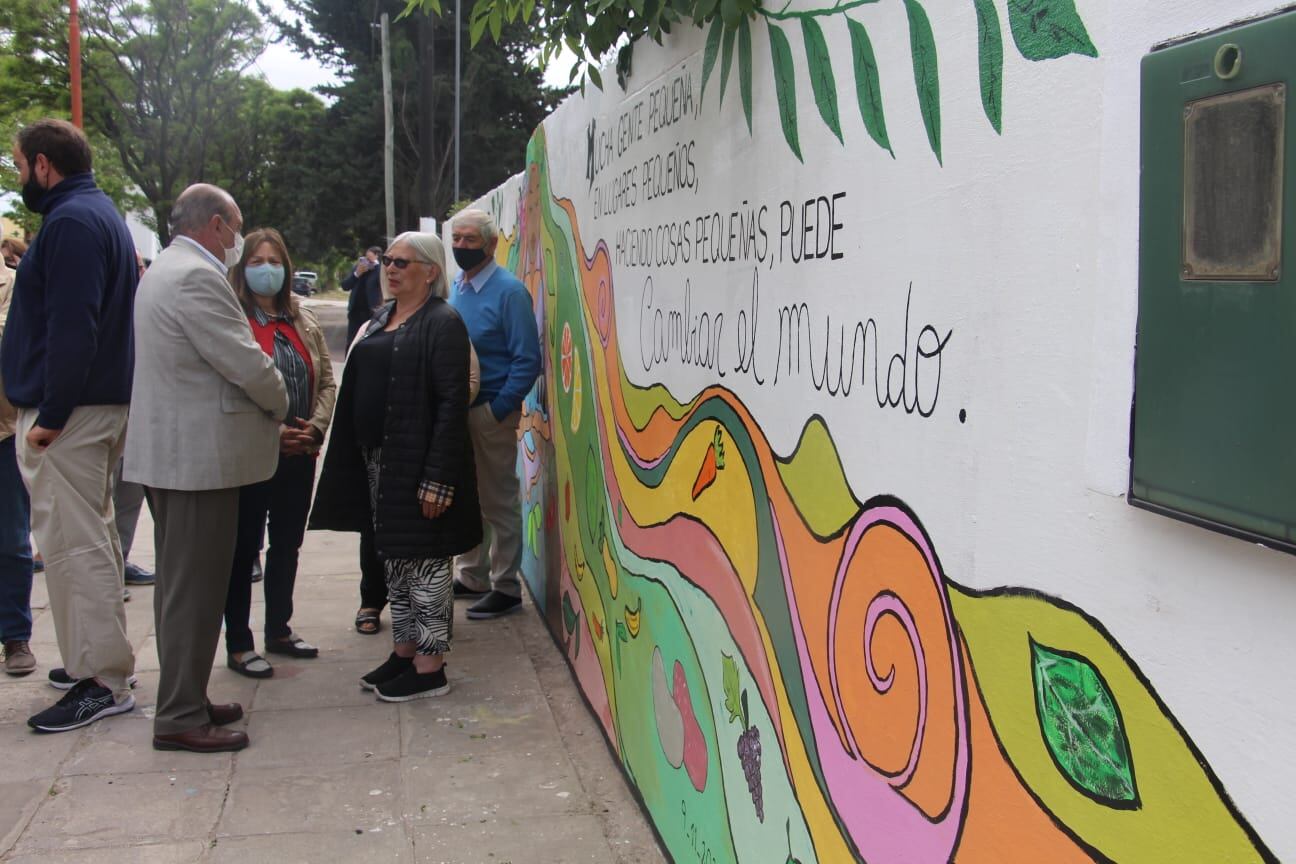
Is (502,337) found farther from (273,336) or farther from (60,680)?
(60,680)

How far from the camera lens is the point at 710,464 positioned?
3.01 meters

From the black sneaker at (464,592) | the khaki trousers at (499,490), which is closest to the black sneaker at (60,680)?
the khaki trousers at (499,490)

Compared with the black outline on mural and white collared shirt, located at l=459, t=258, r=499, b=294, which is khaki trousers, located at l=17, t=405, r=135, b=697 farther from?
the black outline on mural

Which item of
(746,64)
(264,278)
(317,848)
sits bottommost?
(317,848)

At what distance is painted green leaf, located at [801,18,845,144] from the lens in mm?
2156

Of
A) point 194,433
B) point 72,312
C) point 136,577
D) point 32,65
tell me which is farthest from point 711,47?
point 32,65

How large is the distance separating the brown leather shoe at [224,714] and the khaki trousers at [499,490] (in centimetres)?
143

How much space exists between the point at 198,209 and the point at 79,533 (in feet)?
4.26

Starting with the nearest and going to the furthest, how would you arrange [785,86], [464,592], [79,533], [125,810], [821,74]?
[821,74] < [785,86] < [125,810] < [79,533] < [464,592]

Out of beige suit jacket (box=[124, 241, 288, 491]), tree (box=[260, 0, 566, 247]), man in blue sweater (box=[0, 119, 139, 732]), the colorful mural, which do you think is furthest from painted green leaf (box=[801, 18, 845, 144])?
tree (box=[260, 0, 566, 247])

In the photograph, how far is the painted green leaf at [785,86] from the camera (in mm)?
2348

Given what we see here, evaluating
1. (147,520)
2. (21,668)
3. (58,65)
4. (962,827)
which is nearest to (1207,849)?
(962,827)

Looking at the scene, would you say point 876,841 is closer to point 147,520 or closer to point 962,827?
point 962,827

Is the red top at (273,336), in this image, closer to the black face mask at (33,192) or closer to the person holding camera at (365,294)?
the black face mask at (33,192)
